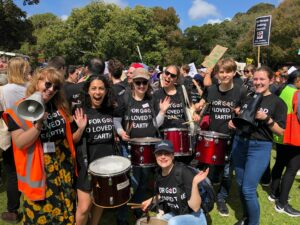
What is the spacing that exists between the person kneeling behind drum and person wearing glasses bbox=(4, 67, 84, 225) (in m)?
0.98

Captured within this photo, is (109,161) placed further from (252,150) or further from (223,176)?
(223,176)

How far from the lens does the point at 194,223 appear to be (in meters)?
3.40

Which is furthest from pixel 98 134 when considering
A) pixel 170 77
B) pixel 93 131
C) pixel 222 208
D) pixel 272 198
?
pixel 272 198

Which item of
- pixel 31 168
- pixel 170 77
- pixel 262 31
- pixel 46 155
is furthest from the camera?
pixel 262 31

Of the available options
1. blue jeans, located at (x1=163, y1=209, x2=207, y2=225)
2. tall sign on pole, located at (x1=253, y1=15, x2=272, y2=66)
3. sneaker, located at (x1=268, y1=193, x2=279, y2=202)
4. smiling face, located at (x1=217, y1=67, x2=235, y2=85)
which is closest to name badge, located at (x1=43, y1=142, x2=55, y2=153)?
blue jeans, located at (x1=163, y1=209, x2=207, y2=225)

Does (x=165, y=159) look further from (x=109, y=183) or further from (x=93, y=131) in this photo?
(x=93, y=131)

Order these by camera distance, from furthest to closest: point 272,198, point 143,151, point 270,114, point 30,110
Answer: point 272,198 < point 143,151 < point 270,114 < point 30,110

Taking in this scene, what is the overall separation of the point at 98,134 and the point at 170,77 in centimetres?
172

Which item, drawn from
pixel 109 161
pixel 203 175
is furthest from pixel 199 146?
pixel 109 161

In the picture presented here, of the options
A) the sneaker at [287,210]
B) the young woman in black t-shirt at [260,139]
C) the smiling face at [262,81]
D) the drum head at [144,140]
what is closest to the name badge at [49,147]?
the drum head at [144,140]

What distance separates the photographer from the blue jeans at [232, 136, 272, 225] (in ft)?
12.8

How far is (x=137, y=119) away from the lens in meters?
4.41

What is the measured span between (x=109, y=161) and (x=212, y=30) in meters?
63.1

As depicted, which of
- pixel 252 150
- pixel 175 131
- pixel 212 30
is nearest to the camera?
pixel 252 150
